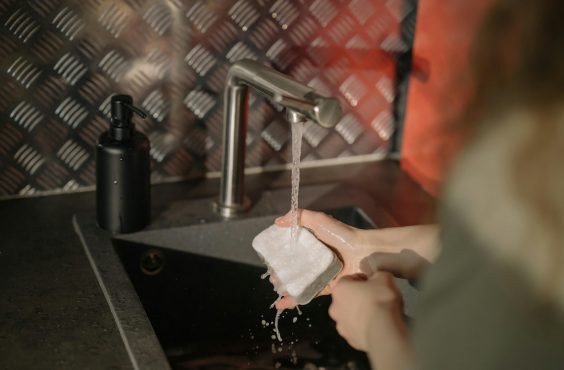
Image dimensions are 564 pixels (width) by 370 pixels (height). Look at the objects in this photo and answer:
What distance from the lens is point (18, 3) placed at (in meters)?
1.43

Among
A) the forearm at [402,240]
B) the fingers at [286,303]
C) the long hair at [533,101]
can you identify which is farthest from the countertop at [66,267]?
the long hair at [533,101]

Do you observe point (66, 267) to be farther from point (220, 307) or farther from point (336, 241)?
point (336, 241)

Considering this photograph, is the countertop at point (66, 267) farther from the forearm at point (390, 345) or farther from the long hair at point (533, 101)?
the long hair at point (533, 101)

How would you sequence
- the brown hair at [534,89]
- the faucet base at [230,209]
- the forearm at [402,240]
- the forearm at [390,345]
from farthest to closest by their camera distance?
the faucet base at [230,209] < the forearm at [402,240] < the forearm at [390,345] < the brown hair at [534,89]

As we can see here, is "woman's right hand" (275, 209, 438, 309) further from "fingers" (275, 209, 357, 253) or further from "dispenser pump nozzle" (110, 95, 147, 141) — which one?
"dispenser pump nozzle" (110, 95, 147, 141)

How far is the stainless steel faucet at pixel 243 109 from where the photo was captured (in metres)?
1.16

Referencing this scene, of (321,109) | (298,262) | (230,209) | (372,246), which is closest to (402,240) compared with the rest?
(372,246)

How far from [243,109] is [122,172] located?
0.87 feet

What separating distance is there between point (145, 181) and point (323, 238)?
0.34 m

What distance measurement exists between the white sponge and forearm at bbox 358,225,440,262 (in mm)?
63

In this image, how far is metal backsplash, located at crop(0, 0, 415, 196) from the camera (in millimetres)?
1485

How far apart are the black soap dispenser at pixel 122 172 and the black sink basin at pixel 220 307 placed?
5cm

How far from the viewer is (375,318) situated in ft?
3.37

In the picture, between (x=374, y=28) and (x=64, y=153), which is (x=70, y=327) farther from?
(x=374, y=28)
